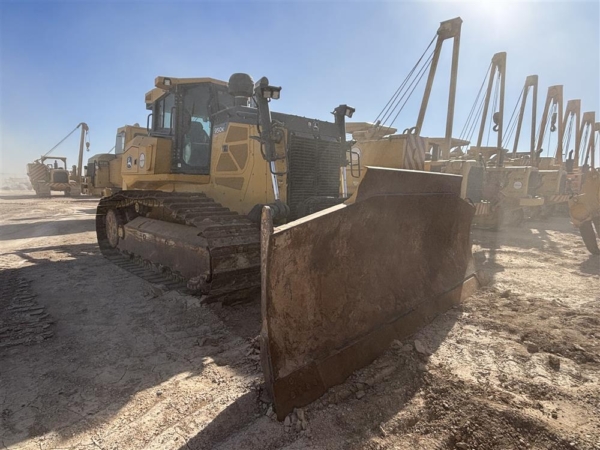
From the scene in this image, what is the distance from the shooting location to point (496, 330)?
326 cm

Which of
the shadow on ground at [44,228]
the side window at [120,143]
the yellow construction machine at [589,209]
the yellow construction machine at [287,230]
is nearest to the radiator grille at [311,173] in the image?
the yellow construction machine at [287,230]

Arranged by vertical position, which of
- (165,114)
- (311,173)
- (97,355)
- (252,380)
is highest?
(165,114)

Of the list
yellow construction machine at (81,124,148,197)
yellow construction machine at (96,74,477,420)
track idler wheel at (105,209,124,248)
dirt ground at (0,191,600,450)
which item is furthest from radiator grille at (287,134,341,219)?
yellow construction machine at (81,124,148,197)

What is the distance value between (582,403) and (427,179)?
2.06 metres

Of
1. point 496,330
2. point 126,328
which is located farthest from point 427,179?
point 126,328

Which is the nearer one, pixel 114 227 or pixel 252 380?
pixel 252 380

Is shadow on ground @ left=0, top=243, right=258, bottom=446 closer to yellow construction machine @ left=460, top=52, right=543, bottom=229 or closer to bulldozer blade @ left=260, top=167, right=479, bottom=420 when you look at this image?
bulldozer blade @ left=260, top=167, right=479, bottom=420

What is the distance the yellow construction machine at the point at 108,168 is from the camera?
493 inches

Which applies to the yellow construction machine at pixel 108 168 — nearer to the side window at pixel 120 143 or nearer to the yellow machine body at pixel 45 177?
the side window at pixel 120 143

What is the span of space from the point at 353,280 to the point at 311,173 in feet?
8.81

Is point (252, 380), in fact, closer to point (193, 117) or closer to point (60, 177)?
point (193, 117)

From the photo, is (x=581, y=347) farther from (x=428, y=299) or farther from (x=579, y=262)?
(x=579, y=262)

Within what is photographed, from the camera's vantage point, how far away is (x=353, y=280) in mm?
2760

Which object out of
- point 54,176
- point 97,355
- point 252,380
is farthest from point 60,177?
point 252,380
